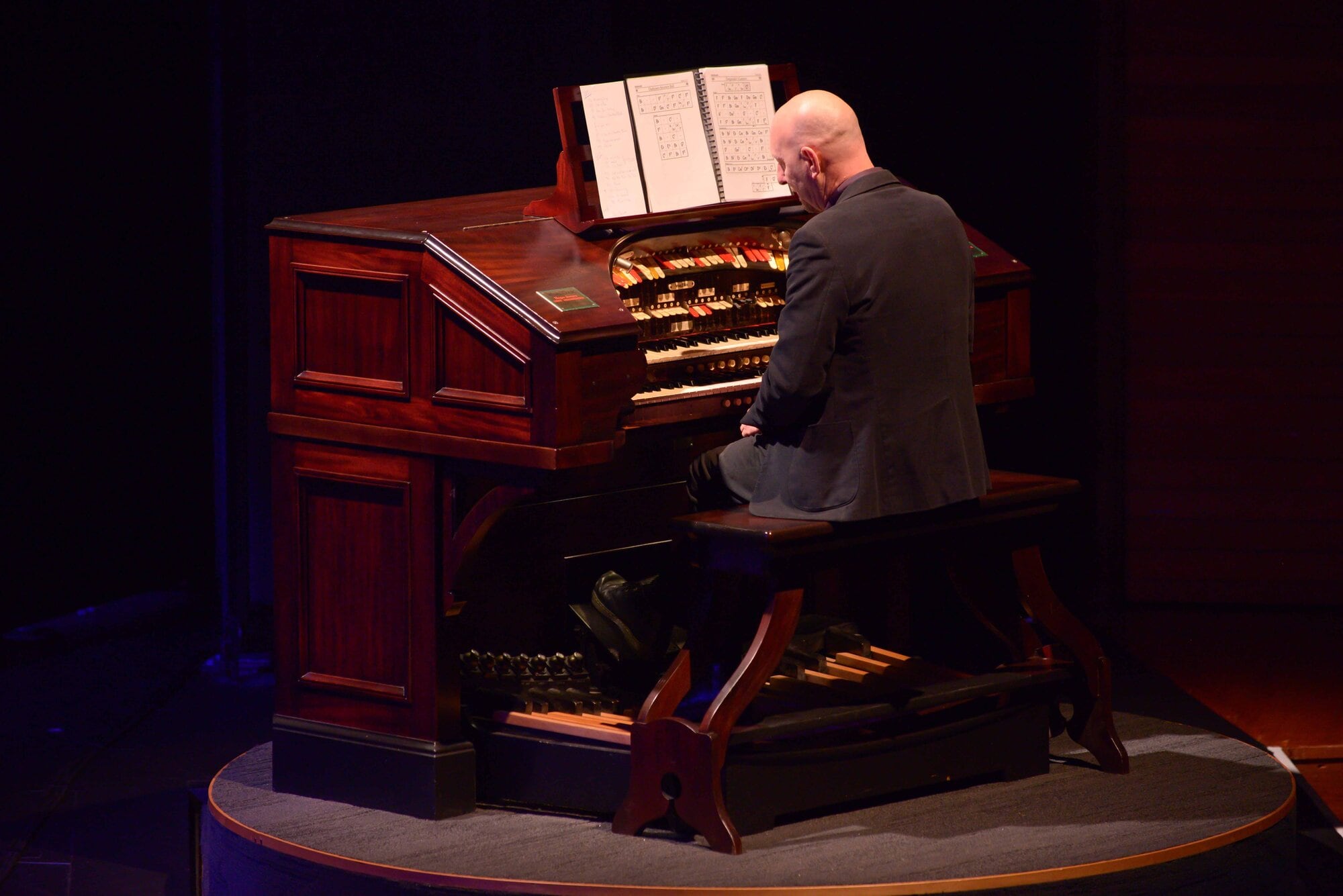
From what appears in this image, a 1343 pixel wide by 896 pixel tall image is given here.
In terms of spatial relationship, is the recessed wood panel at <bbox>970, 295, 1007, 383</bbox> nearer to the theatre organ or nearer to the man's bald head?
the theatre organ

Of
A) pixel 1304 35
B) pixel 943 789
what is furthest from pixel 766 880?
pixel 1304 35

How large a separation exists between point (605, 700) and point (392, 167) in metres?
2.28

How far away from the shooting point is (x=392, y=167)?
5930 mm

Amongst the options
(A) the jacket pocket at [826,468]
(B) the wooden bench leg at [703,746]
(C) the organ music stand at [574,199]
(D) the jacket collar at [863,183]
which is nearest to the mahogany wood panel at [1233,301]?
(C) the organ music stand at [574,199]

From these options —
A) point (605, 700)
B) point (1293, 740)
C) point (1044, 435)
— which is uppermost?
point (1044, 435)

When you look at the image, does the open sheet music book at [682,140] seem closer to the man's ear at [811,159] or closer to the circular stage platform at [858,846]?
the man's ear at [811,159]

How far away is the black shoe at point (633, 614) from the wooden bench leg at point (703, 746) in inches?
19.5

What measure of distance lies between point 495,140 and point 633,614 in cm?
204

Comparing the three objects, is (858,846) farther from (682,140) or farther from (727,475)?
(682,140)

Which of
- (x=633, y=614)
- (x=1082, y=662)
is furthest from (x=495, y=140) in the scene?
(x=1082, y=662)

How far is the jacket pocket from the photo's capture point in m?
3.84

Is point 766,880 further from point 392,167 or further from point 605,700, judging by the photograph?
point 392,167

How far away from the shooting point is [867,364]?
150 inches

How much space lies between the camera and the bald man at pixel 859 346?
3.79 metres
